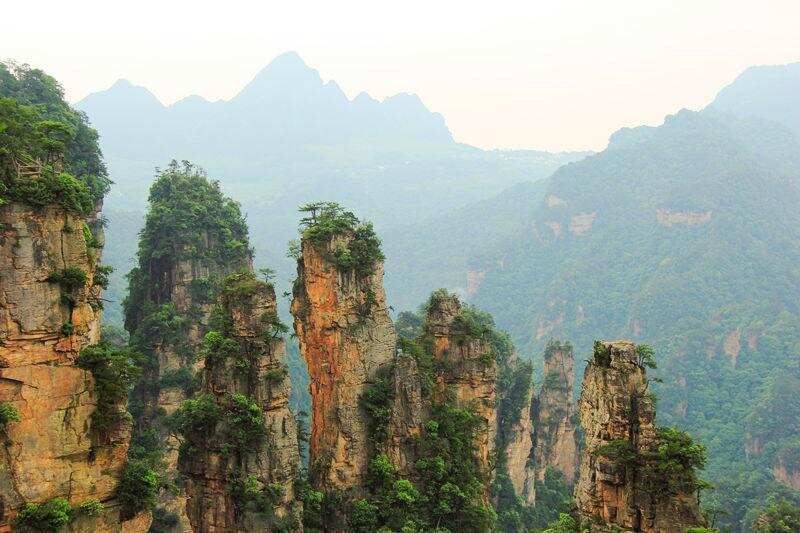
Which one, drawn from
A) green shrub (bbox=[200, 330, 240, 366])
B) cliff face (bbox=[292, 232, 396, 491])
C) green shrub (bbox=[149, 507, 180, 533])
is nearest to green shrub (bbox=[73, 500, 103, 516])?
green shrub (bbox=[200, 330, 240, 366])

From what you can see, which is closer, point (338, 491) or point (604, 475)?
point (604, 475)

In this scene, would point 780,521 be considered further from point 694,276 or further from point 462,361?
point 694,276

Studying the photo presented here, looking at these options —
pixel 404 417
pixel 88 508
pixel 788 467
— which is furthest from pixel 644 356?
pixel 788 467

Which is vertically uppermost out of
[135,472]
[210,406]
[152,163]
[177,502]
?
[152,163]

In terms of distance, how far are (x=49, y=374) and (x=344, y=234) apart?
1340 centimetres

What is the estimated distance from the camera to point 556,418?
149ft

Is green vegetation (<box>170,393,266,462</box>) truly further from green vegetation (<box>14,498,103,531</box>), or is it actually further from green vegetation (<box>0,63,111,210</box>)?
green vegetation (<box>0,63,111,210</box>)

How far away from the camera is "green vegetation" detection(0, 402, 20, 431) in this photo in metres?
15.9

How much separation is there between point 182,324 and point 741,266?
257ft

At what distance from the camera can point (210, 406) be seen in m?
23.4

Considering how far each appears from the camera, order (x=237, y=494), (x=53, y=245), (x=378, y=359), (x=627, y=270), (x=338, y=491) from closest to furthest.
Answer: (x=53, y=245)
(x=237, y=494)
(x=338, y=491)
(x=378, y=359)
(x=627, y=270)

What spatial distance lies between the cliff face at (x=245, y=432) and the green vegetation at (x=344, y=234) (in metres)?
3.45

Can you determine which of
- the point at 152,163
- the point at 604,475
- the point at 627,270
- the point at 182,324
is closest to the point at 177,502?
the point at 182,324

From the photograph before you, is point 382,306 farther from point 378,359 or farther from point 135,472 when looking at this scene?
point 135,472
